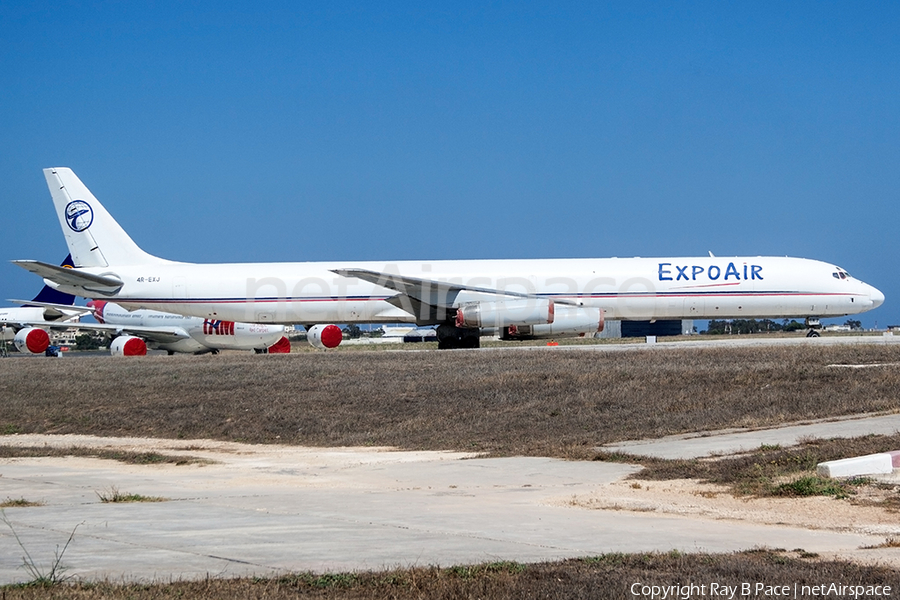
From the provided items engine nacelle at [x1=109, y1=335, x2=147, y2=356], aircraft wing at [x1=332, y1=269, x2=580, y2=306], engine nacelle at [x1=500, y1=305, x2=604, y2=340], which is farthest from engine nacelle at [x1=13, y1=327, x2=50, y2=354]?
engine nacelle at [x1=500, y1=305, x2=604, y2=340]

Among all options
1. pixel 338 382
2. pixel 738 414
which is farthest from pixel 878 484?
pixel 338 382

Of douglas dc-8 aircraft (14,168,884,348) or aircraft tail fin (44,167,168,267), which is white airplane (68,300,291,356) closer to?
aircraft tail fin (44,167,168,267)

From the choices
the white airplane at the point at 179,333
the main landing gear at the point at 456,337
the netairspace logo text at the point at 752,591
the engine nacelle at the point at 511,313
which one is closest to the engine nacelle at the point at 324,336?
the white airplane at the point at 179,333

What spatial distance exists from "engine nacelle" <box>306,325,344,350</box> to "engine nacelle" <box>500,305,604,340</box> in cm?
1263

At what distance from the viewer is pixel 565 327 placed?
31688mm

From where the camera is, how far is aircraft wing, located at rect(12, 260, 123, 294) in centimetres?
3331

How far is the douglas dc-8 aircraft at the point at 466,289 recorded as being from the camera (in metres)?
34.0

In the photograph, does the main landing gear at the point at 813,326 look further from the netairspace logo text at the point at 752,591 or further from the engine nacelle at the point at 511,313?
the netairspace logo text at the point at 752,591

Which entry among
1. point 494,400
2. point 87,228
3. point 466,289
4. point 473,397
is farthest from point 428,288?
point 494,400

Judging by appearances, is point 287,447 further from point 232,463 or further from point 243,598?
point 243,598

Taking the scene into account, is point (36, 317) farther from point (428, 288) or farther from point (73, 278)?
point (428, 288)

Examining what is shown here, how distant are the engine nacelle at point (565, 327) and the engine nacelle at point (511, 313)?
33cm

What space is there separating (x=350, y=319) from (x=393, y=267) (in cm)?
261

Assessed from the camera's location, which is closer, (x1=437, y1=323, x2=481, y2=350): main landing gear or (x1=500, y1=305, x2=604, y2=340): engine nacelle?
(x1=500, y1=305, x2=604, y2=340): engine nacelle
